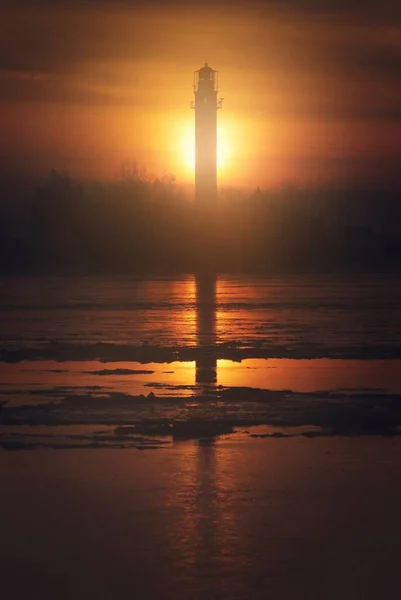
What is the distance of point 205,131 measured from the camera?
240 feet

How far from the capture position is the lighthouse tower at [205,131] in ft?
238

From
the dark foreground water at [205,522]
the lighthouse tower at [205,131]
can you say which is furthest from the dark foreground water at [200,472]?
the lighthouse tower at [205,131]

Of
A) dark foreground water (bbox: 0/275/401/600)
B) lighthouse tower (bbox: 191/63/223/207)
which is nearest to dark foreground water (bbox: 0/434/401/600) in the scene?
dark foreground water (bbox: 0/275/401/600)

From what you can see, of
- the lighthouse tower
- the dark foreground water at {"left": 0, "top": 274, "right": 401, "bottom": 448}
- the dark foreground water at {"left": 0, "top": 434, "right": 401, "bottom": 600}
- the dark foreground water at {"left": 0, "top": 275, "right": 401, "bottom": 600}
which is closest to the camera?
the dark foreground water at {"left": 0, "top": 434, "right": 401, "bottom": 600}

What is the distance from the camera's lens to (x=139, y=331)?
27.9 meters

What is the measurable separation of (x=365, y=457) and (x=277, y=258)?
94687 millimetres

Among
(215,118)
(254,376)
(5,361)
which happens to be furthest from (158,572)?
(215,118)

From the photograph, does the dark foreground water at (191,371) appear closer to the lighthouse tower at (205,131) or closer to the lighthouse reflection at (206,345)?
the lighthouse reflection at (206,345)

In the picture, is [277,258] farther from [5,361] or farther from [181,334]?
[5,361]

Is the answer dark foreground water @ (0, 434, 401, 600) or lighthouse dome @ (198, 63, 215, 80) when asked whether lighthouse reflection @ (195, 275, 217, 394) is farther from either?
lighthouse dome @ (198, 63, 215, 80)

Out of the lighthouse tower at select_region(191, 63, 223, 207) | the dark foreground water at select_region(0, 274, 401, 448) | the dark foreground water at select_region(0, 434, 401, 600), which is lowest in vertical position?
the dark foreground water at select_region(0, 434, 401, 600)

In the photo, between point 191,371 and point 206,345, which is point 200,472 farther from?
point 206,345

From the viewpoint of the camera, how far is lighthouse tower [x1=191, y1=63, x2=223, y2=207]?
72.6 m

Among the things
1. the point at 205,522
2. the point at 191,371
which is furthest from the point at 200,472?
the point at 191,371
